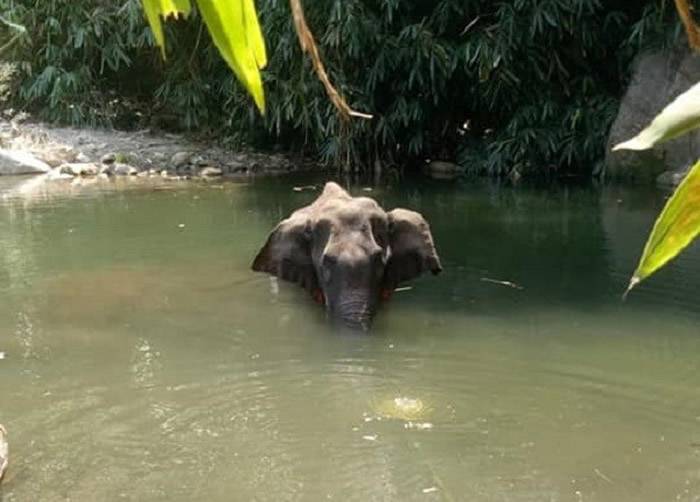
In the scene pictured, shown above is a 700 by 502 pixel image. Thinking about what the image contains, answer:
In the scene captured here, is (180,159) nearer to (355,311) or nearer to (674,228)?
(355,311)

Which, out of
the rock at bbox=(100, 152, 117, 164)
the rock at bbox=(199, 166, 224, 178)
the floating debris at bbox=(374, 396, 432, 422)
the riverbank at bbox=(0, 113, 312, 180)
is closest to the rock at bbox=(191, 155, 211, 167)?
the riverbank at bbox=(0, 113, 312, 180)

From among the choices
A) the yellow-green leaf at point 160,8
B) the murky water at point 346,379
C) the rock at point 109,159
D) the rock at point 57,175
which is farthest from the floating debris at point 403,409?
the rock at point 109,159

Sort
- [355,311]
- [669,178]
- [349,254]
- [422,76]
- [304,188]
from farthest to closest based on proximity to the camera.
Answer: [422,76]
[304,188]
[669,178]
[349,254]
[355,311]

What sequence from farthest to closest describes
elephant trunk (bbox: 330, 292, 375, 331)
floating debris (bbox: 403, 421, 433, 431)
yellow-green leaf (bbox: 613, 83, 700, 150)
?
elephant trunk (bbox: 330, 292, 375, 331)
floating debris (bbox: 403, 421, 433, 431)
yellow-green leaf (bbox: 613, 83, 700, 150)

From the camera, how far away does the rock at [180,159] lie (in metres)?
13.3

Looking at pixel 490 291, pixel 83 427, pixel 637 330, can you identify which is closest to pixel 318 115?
pixel 490 291

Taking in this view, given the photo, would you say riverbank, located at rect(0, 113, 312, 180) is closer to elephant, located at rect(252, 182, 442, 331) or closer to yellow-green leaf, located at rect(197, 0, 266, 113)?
elephant, located at rect(252, 182, 442, 331)

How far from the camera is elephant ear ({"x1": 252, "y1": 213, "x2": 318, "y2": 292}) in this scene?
6.02 metres

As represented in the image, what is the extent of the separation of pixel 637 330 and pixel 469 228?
10.8 ft

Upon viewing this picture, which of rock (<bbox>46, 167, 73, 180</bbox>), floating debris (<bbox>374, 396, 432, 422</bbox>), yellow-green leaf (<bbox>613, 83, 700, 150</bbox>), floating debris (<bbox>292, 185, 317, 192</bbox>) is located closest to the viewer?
yellow-green leaf (<bbox>613, 83, 700, 150</bbox>)

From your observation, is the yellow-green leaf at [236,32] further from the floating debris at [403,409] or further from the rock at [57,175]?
the rock at [57,175]

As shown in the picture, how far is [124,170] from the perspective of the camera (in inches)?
504

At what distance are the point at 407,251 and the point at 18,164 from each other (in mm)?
8045

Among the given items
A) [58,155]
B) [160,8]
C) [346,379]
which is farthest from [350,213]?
[58,155]
